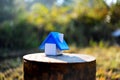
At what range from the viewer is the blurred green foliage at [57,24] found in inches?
474

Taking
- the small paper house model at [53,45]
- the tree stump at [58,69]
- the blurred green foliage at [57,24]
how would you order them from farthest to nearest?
the blurred green foliage at [57,24]
the small paper house model at [53,45]
the tree stump at [58,69]

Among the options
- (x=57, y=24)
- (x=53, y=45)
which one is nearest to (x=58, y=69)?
(x=53, y=45)

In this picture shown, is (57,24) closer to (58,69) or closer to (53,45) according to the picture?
(53,45)

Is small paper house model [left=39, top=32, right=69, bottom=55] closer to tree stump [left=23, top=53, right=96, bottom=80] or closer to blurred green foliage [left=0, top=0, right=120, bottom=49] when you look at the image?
tree stump [left=23, top=53, right=96, bottom=80]

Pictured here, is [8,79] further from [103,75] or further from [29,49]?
[29,49]

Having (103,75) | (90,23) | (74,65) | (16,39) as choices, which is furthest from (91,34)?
(74,65)

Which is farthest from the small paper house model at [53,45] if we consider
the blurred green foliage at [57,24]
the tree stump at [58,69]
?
the blurred green foliage at [57,24]

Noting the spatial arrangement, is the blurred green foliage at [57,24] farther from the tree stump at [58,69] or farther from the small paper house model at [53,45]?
the tree stump at [58,69]

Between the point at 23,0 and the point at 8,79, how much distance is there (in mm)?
9353

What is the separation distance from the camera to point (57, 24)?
13766 millimetres

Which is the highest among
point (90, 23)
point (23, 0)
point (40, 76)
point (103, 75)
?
point (23, 0)

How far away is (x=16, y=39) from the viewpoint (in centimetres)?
1196

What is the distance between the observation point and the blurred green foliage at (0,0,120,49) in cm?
1203

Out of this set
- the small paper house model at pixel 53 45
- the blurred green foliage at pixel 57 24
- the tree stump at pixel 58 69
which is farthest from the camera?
the blurred green foliage at pixel 57 24
